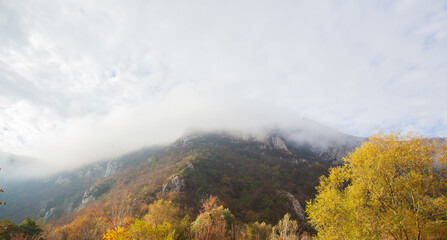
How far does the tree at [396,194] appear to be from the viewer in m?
14.5

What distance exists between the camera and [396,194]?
15852 mm

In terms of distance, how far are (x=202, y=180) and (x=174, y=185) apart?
1402 centimetres

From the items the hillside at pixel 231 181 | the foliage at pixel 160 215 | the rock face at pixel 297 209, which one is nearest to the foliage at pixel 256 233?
the foliage at pixel 160 215

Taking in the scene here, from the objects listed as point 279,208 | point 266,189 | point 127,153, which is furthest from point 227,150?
point 127,153

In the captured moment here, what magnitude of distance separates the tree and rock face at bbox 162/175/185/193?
63.7m

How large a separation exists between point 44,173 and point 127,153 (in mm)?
103034

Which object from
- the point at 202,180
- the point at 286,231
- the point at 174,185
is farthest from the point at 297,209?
the point at 286,231

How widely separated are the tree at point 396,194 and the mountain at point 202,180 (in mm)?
39736

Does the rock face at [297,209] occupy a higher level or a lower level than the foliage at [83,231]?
lower

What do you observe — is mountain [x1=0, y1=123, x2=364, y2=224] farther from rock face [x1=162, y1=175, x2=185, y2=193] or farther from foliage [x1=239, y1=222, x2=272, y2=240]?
foliage [x1=239, y1=222, x2=272, y2=240]

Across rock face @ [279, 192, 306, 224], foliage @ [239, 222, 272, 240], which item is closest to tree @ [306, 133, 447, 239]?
foliage @ [239, 222, 272, 240]

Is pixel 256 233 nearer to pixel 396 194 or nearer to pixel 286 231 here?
pixel 286 231

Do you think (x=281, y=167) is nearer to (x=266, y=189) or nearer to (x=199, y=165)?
(x=266, y=189)

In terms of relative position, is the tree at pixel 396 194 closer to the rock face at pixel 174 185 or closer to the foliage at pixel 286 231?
the foliage at pixel 286 231
